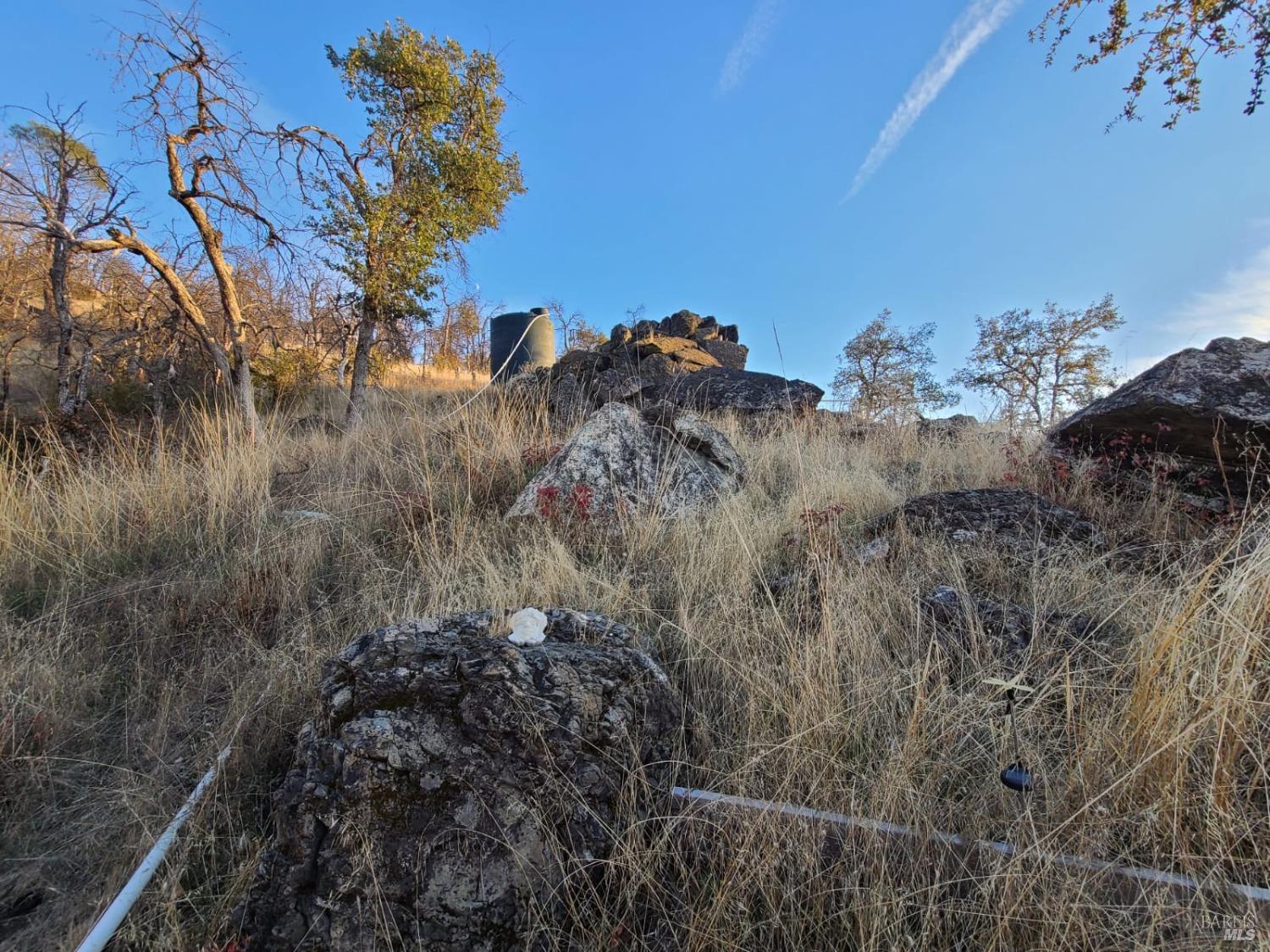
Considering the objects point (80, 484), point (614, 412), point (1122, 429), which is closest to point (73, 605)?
point (80, 484)

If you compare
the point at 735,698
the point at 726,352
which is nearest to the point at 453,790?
the point at 735,698

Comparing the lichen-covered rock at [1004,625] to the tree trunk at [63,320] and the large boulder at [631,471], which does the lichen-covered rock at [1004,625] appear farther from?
the tree trunk at [63,320]

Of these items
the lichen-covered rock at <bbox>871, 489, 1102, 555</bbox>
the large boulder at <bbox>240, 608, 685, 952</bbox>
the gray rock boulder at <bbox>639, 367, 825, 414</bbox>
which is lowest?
the large boulder at <bbox>240, 608, 685, 952</bbox>

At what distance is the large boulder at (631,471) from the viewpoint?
11.3ft

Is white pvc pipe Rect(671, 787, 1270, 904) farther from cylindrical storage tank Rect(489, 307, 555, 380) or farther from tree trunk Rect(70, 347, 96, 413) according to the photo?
cylindrical storage tank Rect(489, 307, 555, 380)

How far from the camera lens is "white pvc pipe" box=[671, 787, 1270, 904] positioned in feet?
3.35

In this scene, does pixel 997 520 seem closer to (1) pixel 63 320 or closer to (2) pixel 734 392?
(2) pixel 734 392

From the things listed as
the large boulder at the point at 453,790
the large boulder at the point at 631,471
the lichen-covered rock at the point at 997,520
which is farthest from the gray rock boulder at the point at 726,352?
the large boulder at the point at 453,790

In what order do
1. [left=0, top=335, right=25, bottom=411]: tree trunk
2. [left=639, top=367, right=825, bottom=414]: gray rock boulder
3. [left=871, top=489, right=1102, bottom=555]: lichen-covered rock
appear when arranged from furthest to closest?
[left=639, top=367, right=825, bottom=414]: gray rock boulder → [left=0, top=335, right=25, bottom=411]: tree trunk → [left=871, top=489, right=1102, bottom=555]: lichen-covered rock

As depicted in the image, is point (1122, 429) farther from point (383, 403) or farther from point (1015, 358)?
point (1015, 358)

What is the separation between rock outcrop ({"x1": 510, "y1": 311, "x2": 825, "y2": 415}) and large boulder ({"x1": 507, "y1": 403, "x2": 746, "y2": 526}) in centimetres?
168

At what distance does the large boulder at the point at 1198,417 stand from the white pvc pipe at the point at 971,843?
295cm

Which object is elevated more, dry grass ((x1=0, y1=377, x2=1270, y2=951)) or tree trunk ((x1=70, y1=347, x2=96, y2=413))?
tree trunk ((x1=70, y1=347, x2=96, y2=413))

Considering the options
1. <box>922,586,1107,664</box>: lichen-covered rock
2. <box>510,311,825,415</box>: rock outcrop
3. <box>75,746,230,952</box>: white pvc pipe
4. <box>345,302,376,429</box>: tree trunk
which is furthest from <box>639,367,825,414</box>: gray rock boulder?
<box>75,746,230,952</box>: white pvc pipe
